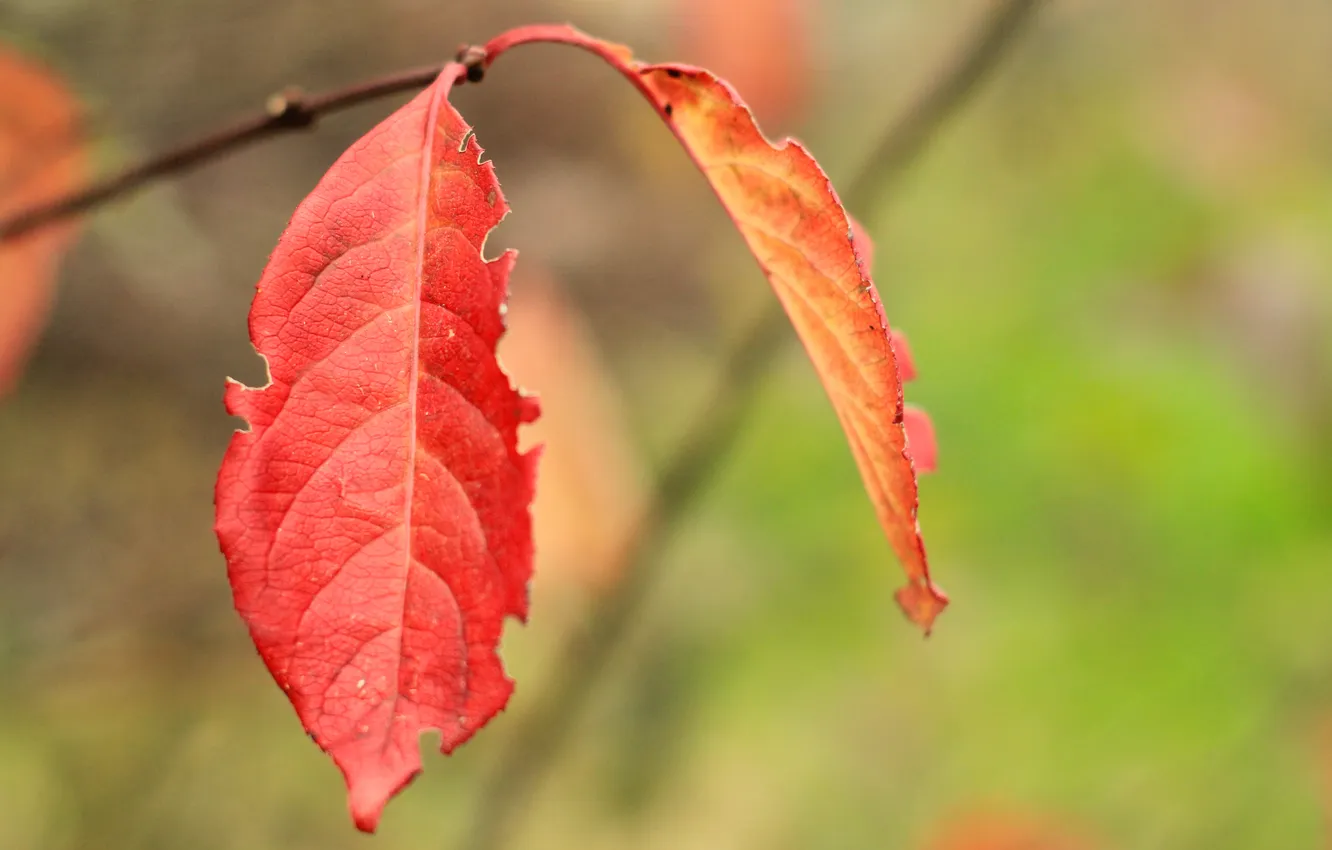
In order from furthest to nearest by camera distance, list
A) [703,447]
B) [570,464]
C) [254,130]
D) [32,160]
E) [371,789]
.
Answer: [570,464] < [703,447] < [32,160] < [254,130] < [371,789]

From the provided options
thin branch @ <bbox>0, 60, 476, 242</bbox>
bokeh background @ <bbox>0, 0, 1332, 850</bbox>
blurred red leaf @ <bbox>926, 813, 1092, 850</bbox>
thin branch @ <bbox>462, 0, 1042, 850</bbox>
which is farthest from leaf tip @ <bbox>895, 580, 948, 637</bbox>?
blurred red leaf @ <bbox>926, 813, 1092, 850</bbox>

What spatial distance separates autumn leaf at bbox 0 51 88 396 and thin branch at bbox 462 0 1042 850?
0.88 m

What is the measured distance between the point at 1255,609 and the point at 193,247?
341 centimetres

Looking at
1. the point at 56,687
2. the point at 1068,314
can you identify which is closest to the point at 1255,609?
the point at 1068,314

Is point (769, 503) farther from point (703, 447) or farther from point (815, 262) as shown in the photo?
point (815, 262)

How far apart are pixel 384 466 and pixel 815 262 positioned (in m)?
0.26

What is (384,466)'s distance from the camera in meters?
0.53

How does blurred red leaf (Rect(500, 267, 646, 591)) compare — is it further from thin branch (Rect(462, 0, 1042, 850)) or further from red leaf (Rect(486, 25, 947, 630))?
red leaf (Rect(486, 25, 947, 630))

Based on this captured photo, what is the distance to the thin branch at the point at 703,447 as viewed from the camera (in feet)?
3.83

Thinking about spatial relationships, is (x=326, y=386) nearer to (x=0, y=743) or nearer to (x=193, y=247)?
(x=0, y=743)

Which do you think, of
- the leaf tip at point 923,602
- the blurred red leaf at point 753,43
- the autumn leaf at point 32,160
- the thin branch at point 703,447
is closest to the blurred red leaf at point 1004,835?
the thin branch at point 703,447

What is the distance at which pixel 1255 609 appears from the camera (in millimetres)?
2963

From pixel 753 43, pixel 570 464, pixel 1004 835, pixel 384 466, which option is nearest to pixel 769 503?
pixel 570 464

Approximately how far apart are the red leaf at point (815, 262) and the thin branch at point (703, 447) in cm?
65
